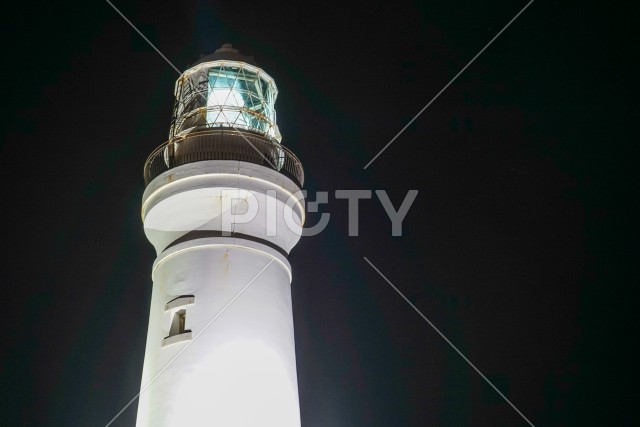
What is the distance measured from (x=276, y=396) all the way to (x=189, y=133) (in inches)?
151

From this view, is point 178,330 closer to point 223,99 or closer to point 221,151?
point 221,151

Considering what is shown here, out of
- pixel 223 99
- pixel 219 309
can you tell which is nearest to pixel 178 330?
pixel 219 309

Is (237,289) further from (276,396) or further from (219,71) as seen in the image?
(219,71)

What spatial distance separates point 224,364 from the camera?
759 cm

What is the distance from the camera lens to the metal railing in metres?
8.86

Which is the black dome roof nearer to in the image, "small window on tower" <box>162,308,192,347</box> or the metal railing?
the metal railing

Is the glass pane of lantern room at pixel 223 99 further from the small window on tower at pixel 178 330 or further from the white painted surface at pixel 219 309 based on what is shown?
the small window on tower at pixel 178 330

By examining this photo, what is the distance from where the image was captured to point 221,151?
8805mm

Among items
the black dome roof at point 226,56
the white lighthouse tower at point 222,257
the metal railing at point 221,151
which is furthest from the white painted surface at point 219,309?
the black dome roof at point 226,56

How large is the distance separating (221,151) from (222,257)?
1504mm

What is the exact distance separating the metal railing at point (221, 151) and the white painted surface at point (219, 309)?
0.23 m

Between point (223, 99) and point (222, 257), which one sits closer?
point (222, 257)

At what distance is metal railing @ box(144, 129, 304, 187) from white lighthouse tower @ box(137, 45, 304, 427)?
0.06 ft

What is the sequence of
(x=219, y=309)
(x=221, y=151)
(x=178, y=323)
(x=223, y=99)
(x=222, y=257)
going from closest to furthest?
(x=219, y=309)
(x=178, y=323)
(x=222, y=257)
(x=221, y=151)
(x=223, y=99)
